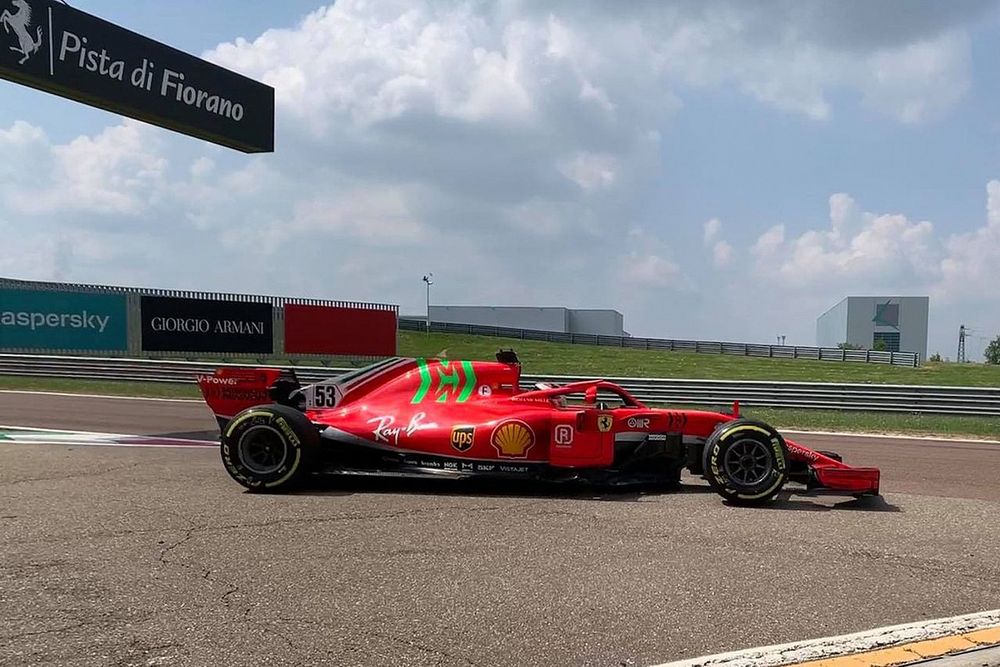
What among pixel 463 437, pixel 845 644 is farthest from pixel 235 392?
pixel 845 644

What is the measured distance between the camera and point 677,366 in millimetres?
37594

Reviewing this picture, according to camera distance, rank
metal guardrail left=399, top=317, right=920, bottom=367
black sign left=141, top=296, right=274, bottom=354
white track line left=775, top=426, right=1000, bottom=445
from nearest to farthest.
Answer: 1. white track line left=775, top=426, right=1000, bottom=445
2. black sign left=141, top=296, right=274, bottom=354
3. metal guardrail left=399, top=317, right=920, bottom=367

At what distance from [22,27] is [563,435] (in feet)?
45.0

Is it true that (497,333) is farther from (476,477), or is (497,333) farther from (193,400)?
(476,477)

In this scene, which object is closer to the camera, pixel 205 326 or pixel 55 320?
pixel 55 320

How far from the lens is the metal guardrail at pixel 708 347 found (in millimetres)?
43094

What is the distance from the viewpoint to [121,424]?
47.8 feet

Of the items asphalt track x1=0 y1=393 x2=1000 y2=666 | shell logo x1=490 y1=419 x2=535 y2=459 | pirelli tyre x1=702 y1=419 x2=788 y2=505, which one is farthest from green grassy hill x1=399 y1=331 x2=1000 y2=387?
asphalt track x1=0 y1=393 x2=1000 y2=666

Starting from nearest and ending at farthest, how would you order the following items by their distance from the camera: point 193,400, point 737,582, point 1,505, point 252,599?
point 252,599
point 737,582
point 1,505
point 193,400

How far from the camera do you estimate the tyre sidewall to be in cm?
754

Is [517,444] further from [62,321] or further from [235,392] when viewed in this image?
[62,321]

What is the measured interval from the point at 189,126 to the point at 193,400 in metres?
7.55

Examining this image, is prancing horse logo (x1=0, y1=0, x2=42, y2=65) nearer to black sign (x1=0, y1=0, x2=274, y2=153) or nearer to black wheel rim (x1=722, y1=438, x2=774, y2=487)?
black sign (x1=0, y1=0, x2=274, y2=153)

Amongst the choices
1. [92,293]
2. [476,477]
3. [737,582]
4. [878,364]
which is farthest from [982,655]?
[878,364]
